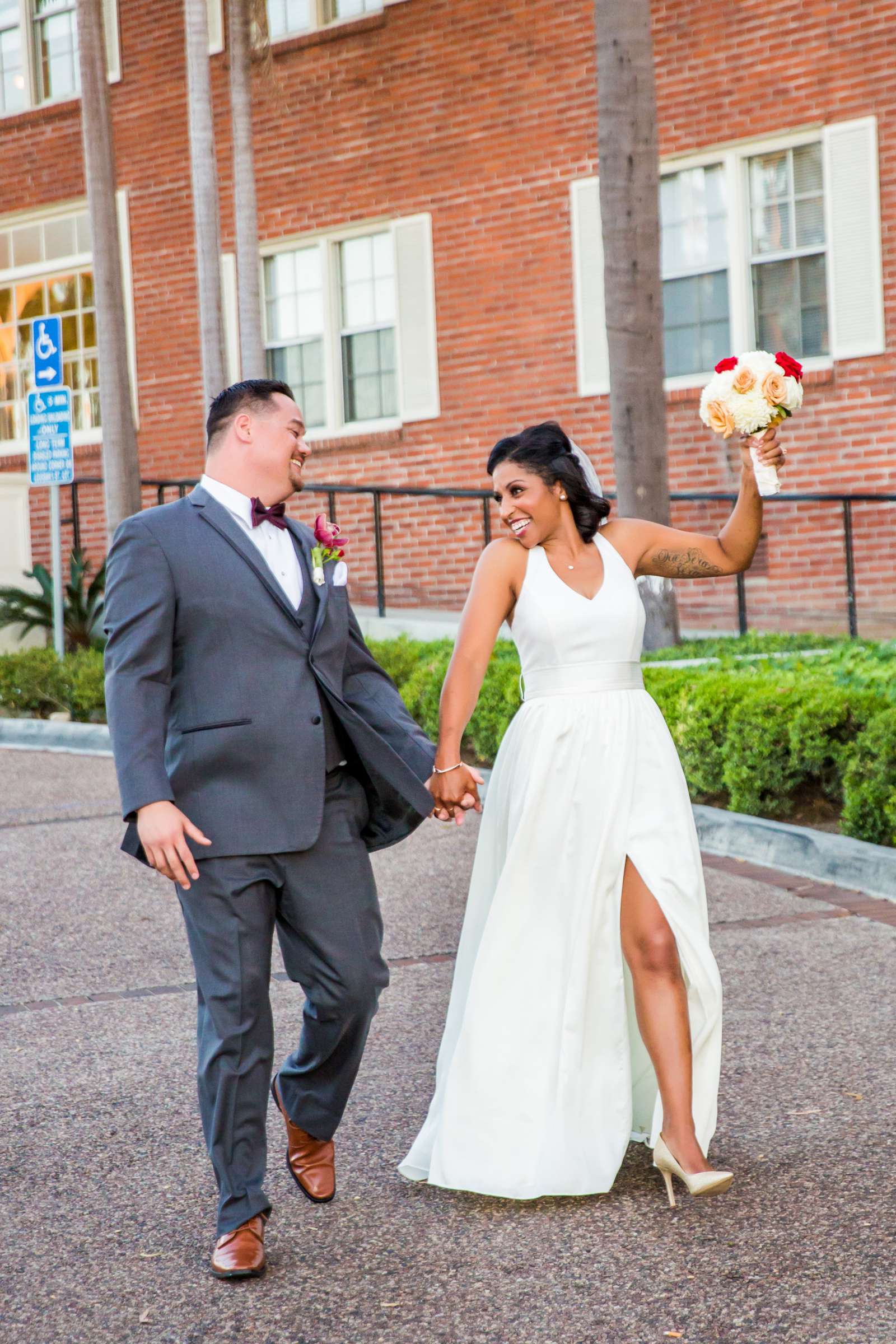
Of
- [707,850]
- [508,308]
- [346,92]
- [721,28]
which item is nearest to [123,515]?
[508,308]

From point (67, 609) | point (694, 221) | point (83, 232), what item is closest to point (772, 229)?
point (694, 221)

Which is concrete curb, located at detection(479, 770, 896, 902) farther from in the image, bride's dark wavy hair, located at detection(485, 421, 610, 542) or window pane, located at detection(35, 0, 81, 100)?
window pane, located at detection(35, 0, 81, 100)

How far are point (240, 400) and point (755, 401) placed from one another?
125cm

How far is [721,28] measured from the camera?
46.8ft

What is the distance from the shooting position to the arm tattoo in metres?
4.26

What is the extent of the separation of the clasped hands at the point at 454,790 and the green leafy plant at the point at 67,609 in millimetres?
10819

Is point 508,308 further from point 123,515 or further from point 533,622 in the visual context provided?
point 533,622

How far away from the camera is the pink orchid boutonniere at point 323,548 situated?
3.75 m

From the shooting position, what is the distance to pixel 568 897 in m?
3.94

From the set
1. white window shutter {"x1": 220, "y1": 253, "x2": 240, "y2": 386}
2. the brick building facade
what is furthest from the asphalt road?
white window shutter {"x1": 220, "y1": 253, "x2": 240, "y2": 386}

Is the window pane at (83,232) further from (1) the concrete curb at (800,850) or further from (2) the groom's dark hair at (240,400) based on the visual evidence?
(2) the groom's dark hair at (240,400)

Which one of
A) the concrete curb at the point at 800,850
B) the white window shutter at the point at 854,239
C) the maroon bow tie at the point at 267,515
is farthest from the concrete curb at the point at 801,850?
the white window shutter at the point at 854,239

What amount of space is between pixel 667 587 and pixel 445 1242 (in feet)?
25.8

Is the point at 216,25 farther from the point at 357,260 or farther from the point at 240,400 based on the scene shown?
the point at 240,400
